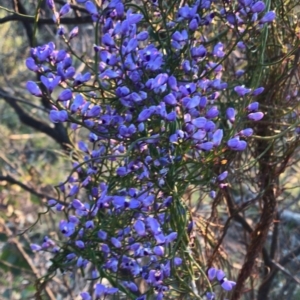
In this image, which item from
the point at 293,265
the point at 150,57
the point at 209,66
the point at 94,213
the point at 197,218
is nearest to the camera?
the point at 150,57

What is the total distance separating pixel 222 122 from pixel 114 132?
1.04 feet

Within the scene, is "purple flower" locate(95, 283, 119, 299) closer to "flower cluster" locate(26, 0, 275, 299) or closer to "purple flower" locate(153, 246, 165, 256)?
"flower cluster" locate(26, 0, 275, 299)

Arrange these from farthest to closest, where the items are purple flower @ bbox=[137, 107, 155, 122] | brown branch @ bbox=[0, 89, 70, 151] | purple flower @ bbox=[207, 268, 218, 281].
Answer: brown branch @ bbox=[0, 89, 70, 151]
purple flower @ bbox=[207, 268, 218, 281]
purple flower @ bbox=[137, 107, 155, 122]

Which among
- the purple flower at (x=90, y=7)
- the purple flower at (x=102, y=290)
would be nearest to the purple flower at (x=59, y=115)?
the purple flower at (x=90, y=7)

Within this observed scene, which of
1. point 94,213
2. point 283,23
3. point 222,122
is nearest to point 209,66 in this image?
point 222,122

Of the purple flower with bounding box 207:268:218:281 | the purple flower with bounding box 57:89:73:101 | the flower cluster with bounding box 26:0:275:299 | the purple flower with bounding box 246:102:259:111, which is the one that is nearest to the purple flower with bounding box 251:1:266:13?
the flower cluster with bounding box 26:0:275:299

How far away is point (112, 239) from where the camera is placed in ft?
3.27

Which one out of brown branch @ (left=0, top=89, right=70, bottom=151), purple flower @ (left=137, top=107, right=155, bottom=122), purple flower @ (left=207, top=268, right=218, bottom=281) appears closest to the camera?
purple flower @ (left=137, top=107, right=155, bottom=122)

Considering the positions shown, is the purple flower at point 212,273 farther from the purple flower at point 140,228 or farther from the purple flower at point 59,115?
Result: the purple flower at point 59,115

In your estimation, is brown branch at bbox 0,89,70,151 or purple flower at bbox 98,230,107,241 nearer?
purple flower at bbox 98,230,107,241

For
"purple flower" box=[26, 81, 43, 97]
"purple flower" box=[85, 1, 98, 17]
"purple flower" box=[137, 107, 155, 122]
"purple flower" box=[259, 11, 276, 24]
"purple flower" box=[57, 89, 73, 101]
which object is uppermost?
"purple flower" box=[259, 11, 276, 24]

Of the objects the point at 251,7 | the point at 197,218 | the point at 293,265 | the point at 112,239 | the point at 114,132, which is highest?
the point at 293,265

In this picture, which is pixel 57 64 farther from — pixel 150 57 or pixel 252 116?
pixel 252 116

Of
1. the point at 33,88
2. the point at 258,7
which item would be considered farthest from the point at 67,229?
the point at 258,7
